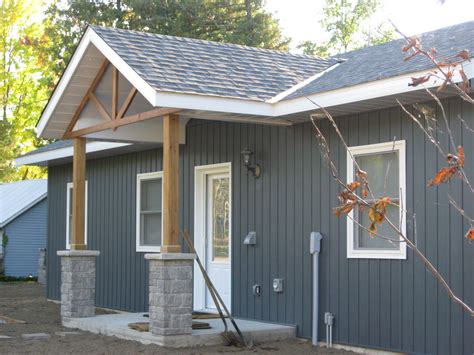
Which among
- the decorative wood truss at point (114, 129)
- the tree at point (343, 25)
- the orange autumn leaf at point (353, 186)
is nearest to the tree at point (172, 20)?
the tree at point (343, 25)

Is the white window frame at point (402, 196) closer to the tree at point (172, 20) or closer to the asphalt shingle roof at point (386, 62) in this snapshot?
the asphalt shingle roof at point (386, 62)

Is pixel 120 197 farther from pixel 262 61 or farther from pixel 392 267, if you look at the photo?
pixel 392 267

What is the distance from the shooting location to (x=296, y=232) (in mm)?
9648

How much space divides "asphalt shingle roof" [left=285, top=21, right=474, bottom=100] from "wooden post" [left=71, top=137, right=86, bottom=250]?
3.39 metres

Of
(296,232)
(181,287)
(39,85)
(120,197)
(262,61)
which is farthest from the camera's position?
(39,85)

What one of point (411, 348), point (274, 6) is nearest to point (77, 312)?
point (411, 348)

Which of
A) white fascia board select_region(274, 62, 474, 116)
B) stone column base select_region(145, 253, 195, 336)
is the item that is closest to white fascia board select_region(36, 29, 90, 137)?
white fascia board select_region(274, 62, 474, 116)

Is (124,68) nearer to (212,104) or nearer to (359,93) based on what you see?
(212,104)

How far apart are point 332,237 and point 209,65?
96.2 inches

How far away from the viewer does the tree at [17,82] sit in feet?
99.8

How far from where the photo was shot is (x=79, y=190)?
36.8ft

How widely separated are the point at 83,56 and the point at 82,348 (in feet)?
11.6

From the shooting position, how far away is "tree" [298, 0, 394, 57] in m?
31.1

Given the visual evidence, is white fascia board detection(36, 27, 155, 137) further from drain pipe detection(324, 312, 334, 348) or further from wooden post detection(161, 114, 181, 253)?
drain pipe detection(324, 312, 334, 348)
